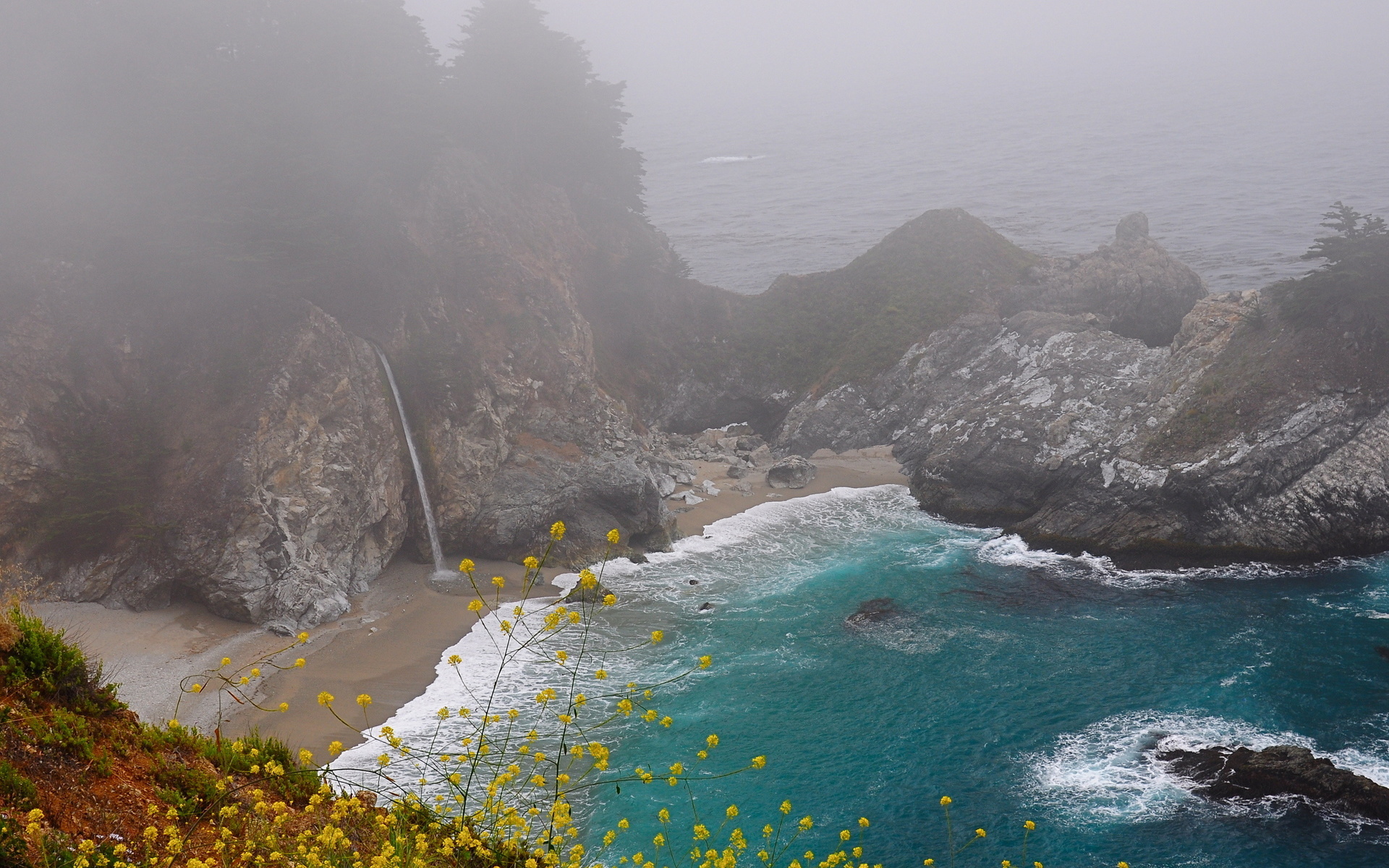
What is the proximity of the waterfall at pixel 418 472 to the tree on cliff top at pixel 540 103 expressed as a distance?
2047cm

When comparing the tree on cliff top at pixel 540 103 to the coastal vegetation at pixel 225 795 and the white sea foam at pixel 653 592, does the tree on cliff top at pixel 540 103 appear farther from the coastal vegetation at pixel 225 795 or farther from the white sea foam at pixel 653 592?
the coastal vegetation at pixel 225 795

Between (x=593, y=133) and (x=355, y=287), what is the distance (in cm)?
2351

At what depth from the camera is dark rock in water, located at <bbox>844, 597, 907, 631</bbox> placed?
86.2 ft

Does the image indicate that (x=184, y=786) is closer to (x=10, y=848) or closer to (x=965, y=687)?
(x=10, y=848)

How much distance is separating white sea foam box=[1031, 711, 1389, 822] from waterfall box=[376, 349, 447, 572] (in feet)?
69.2

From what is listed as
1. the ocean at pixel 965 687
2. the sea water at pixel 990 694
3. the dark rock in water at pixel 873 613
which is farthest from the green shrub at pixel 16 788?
the dark rock in water at pixel 873 613

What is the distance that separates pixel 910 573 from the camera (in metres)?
30.0

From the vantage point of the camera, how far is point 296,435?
28.5 meters

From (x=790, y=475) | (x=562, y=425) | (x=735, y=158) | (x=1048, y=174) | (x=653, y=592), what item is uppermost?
(x=735, y=158)

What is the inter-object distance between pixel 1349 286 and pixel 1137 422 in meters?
8.76

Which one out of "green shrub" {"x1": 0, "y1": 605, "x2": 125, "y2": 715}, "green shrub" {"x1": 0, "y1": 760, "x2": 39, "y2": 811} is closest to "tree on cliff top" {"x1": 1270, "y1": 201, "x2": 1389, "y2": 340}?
"green shrub" {"x1": 0, "y1": 605, "x2": 125, "y2": 715}

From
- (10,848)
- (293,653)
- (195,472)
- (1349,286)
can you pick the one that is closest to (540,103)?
(195,472)

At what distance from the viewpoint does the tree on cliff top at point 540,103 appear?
5044 cm

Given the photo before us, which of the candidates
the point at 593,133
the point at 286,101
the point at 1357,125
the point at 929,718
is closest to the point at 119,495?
the point at 286,101
